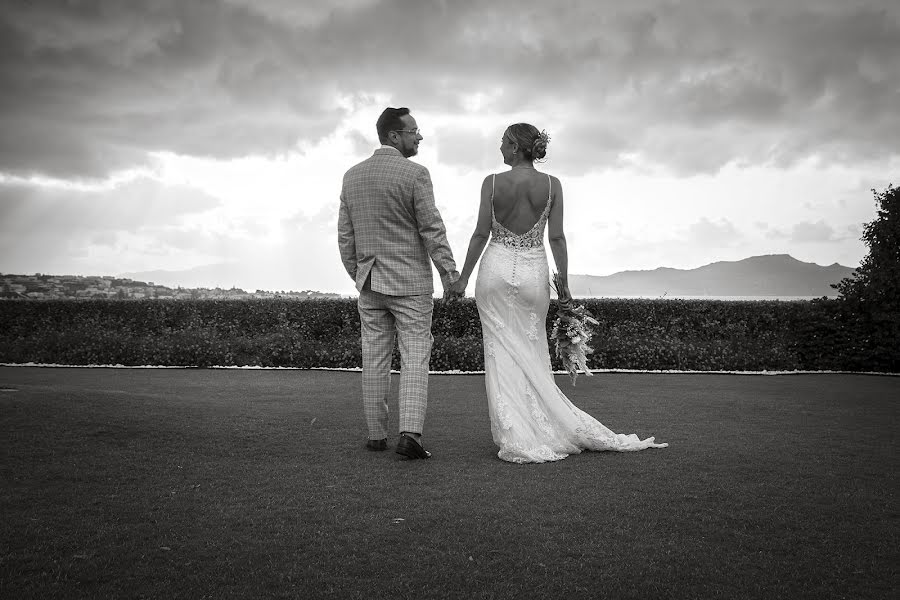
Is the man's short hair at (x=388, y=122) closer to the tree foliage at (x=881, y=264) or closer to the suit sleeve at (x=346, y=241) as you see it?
the suit sleeve at (x=346, y=241)

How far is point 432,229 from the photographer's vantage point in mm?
5664

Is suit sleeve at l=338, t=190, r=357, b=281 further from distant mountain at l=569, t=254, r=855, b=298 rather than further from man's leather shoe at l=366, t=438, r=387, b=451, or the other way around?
distant mountain at l=569, t=254, r=855, b=298

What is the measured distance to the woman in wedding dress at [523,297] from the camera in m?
5.95

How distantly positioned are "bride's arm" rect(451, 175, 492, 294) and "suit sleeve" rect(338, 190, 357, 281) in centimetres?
90

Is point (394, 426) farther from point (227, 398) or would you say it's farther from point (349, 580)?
point (349, 580)

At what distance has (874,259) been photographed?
13727mm

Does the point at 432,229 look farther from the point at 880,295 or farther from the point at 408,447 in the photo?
the point at 880,295

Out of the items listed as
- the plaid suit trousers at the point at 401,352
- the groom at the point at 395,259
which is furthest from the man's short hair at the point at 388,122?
the plaid suit trousers at the point at 401,352

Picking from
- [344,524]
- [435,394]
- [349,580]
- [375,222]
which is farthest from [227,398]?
[349,580]

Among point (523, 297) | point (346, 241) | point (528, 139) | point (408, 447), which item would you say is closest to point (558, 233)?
point (523, 297)

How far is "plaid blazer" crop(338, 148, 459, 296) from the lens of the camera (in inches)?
222

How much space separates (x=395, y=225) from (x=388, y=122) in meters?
0.83

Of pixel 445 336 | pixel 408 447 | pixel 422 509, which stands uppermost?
pixel 445 336

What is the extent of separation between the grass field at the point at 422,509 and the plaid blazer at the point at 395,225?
1399 mm
